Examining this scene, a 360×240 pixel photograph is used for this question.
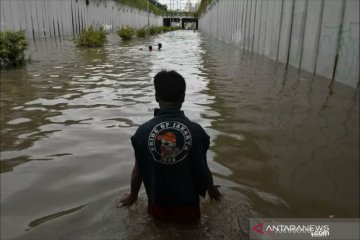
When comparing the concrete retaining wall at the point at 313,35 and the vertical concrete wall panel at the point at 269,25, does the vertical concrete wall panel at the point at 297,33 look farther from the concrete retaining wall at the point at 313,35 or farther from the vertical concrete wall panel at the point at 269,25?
the vertical concrete wall panel at the point at 269,25

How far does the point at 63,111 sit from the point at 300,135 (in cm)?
423

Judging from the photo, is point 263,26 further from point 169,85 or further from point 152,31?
point 152,31

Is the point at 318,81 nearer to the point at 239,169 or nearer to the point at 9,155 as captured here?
the point at 239,169

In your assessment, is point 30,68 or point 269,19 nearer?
point 30,68

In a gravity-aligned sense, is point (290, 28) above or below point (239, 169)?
above

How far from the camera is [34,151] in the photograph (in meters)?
4.82

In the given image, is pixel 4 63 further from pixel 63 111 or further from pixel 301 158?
pixel 301 158

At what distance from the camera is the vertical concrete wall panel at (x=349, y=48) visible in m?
8.66

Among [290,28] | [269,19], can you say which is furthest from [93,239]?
[269,19]

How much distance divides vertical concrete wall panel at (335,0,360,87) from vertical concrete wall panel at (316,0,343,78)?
13.4 inches

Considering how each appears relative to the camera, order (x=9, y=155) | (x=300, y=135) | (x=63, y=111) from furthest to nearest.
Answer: (x=63, y=111)
(x=300, y=135)
(x=9, y=155)

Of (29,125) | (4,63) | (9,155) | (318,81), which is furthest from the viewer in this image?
(4,63)

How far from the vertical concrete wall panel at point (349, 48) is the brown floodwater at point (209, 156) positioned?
16.3 inches

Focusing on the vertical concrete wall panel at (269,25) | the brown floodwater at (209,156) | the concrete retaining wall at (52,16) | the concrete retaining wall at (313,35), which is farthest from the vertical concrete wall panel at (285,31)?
the concrete retaining wall at (52,16)
